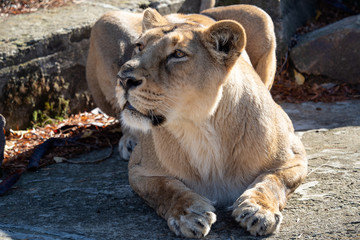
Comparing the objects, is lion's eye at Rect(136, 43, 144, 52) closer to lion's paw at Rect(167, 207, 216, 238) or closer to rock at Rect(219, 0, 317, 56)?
lion's paw at Rect(167, 207, 216, 238)

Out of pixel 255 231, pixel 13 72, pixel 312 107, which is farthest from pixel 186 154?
pixel 312 107

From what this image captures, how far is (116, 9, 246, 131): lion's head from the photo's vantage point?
3.44 m

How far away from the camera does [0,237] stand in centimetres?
330

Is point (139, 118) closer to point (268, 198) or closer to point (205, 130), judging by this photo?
point (205, 130)

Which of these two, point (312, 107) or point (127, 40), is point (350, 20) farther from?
point (127, 40)

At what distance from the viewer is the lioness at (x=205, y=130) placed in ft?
11.2

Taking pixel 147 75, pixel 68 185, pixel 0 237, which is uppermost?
pixel 147 75

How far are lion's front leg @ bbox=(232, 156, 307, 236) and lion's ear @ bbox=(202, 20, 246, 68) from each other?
806mm

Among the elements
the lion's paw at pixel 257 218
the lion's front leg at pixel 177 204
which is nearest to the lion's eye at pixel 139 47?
the lion's front leg at pixel 177 204

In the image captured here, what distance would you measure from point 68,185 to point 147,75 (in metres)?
1.57

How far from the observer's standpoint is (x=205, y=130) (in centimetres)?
372

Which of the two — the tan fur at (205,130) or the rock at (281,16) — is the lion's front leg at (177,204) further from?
the rock at (281,16)

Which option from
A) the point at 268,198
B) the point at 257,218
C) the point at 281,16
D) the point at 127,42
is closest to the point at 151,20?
the point at 127,42

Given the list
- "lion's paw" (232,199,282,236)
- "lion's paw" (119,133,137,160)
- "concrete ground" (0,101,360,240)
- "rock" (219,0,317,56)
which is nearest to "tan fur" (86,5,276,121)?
"lion's paw" (119,133,137,160)
